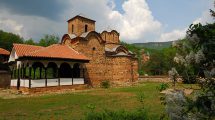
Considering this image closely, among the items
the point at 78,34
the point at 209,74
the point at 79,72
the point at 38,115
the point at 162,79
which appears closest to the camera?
the point at 209,74

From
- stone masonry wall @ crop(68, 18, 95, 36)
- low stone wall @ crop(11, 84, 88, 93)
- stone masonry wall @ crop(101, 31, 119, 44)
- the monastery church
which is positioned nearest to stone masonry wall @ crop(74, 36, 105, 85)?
the monastery church

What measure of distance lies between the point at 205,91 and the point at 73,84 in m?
22.2

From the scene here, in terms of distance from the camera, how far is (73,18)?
31.9 m

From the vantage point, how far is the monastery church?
2246 cm

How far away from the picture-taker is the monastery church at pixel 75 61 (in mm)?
22464

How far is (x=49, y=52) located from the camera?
23484 mm

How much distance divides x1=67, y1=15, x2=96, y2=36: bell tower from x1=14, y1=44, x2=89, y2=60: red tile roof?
4.80m

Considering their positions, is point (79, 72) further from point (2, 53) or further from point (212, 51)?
point (212, 51)

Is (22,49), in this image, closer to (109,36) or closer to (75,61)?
(75,61)

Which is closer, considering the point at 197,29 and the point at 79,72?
the point at 197,29

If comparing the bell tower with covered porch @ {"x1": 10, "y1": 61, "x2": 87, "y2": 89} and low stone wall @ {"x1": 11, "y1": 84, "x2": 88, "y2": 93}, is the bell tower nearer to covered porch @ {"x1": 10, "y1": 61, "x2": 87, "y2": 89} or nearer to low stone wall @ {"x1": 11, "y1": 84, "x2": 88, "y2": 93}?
covered porch @ {"x1": 10, "y1": 61, "x2": 87, "y2": 89}

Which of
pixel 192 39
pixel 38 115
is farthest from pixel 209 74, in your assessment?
pixel 38 115

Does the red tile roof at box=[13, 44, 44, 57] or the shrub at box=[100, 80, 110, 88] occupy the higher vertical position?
the red tile roof at box=[13, 44, 44, 57]

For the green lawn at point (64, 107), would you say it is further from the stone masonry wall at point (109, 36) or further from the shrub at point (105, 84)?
the stone masonry wall at point (109, 36)
